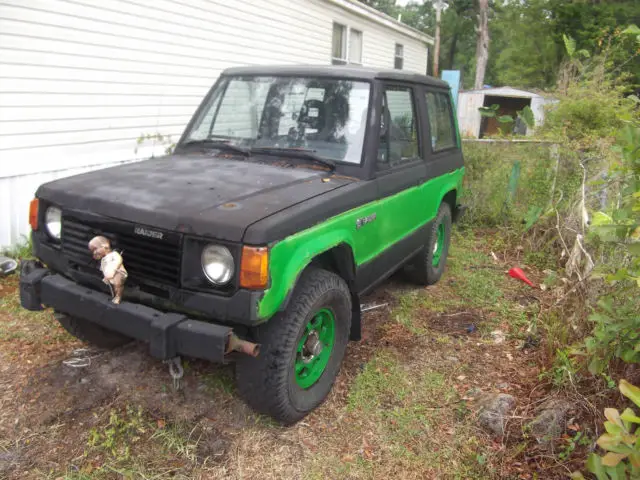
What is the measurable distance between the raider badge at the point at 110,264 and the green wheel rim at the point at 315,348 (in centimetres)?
101

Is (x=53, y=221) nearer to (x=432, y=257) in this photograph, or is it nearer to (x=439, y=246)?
(x=432, y=257)

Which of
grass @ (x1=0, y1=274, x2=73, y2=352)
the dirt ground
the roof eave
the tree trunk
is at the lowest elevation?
the dirt ground

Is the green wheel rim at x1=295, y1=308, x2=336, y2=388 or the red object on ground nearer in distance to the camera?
the green wheel rim at x1=295, y1=308, x2=336, y2=388

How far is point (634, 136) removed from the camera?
2268 mm

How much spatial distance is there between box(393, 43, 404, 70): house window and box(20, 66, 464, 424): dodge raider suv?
1258 centimetres

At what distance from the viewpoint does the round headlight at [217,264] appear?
8.41ft

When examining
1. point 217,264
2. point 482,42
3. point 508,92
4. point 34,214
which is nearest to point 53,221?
point 34,214

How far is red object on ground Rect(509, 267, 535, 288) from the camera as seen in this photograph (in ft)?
18.1

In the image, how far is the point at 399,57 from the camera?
1656 centimetres

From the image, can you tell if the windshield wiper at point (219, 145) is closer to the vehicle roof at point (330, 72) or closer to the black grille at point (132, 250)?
the vehicle roof at point (330, 72)

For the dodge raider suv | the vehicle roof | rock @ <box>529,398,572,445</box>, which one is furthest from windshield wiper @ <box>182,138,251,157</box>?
rock @ <box>529,398,572,445</box>

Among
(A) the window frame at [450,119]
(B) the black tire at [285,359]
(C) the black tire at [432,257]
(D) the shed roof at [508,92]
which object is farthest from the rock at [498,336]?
(D) the shed roof at [508,92]

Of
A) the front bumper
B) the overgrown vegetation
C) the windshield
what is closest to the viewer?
the overgrown vegetation

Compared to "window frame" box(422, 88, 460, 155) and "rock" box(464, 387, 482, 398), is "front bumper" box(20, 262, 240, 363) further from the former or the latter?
"window frame" box(422, 88, 460, 155)
